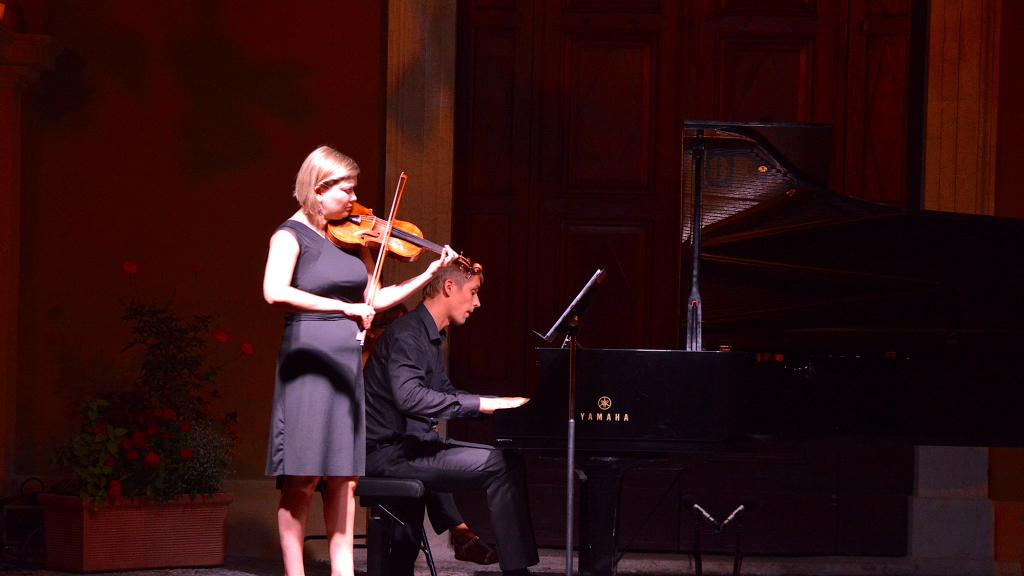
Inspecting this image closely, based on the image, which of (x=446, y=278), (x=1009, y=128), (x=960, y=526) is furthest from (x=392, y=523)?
(x=1009, y=128)

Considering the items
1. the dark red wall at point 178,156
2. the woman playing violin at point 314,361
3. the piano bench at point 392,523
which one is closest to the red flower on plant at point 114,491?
the dark red wall at point 178,156

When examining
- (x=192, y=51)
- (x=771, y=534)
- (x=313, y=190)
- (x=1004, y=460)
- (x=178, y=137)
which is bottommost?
(x=771, y=534)

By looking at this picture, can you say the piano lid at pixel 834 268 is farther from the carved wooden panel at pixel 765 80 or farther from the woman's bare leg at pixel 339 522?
the carved wooden panel at pixel 765 80

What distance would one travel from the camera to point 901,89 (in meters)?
5.64

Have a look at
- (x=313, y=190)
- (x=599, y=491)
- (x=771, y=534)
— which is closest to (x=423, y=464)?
(x=599, y=491)

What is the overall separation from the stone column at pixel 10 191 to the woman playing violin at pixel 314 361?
242 centimetres

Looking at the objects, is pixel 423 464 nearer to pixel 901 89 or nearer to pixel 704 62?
pixel 704 62

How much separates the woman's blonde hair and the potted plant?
1.72m

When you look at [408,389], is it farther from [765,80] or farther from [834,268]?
[765,80]

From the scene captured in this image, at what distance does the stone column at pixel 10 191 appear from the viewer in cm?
539

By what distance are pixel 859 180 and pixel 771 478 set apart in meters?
1.44

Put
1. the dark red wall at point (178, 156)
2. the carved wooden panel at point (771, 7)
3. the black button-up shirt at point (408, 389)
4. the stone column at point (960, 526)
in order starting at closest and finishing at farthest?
the black button-up shirt at point (408, 389)
the stone column at point (960, 526)
the dark red wall at point (178, 156)
the carved wooden panel at point (771, 7)

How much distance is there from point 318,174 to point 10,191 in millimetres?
2576

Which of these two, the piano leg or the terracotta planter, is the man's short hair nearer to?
the piano leg
